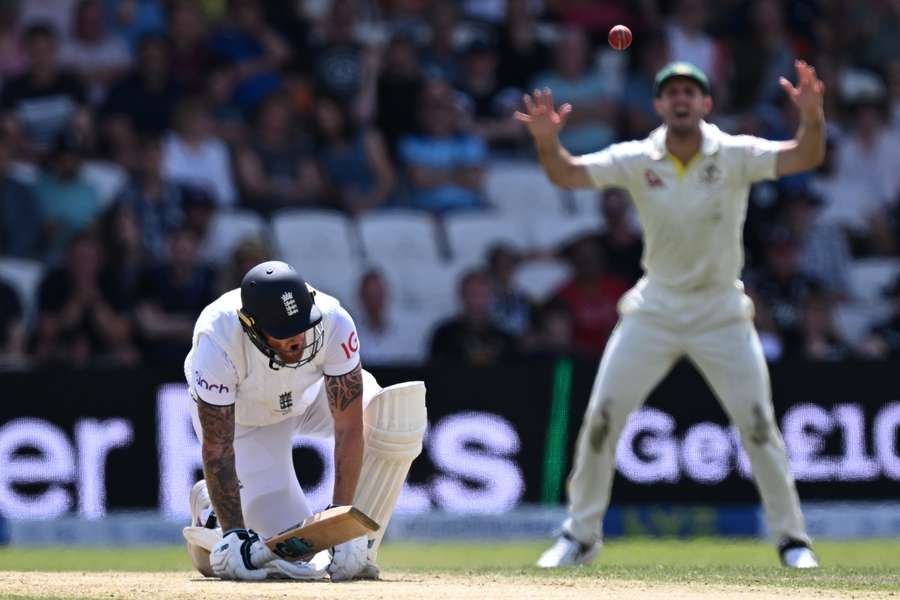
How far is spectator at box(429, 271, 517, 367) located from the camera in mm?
10719

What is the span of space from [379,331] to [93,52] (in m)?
3.10

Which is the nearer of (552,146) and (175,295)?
(552,146)

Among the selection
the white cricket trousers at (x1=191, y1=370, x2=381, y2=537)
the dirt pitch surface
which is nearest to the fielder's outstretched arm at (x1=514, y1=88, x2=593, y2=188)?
the white cricket trousers at (x1=191, y1=370, x2=381, y2=537)

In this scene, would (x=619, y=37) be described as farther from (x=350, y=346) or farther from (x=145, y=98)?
(x=145, y=98)

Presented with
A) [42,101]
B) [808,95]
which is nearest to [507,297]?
[42,101]

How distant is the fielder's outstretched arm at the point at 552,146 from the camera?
23.4 ft

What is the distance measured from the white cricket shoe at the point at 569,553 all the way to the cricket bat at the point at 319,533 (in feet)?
4.82

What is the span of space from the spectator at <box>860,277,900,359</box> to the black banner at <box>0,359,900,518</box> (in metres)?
1.21

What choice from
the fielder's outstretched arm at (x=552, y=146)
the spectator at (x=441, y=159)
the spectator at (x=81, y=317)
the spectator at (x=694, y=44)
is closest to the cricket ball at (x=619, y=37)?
the fielder's outstretched arm at (x=552, y=146)

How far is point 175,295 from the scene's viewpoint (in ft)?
35.8

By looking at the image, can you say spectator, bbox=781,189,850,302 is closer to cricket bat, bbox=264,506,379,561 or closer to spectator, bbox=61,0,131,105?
spectator, bbox=61,0,131,105

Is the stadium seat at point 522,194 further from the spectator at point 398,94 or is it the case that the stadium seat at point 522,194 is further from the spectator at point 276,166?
the spectator at point 276,166

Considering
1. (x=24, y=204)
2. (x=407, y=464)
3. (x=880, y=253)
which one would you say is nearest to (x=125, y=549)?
(x=24, y=204)

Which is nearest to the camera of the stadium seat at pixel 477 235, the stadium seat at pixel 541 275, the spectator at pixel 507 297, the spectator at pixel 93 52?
the spectator at pixel 507 297
